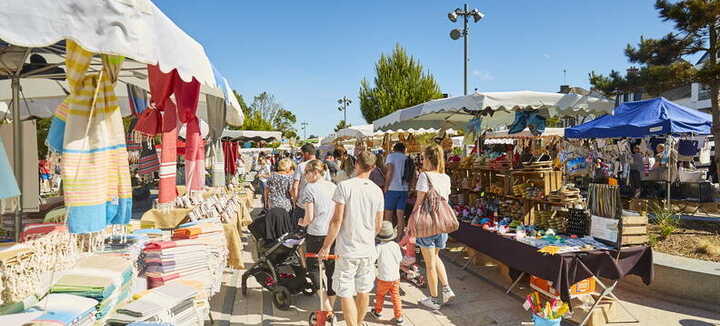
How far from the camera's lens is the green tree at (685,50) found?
9031 mm

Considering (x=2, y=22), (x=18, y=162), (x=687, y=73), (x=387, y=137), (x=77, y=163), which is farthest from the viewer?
(x=387, y=137)

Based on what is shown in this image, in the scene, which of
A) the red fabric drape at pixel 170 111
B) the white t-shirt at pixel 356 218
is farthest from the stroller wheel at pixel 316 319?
the red fabric drape at pixel 170 111

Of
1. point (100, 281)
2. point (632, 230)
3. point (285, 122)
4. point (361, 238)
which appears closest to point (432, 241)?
point (361, 238)

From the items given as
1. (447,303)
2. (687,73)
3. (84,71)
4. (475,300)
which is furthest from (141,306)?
(687,73)

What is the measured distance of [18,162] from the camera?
3.30 meters

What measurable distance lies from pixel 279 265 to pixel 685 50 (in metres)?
11.1

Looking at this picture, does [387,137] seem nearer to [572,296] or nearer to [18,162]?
[572,296]

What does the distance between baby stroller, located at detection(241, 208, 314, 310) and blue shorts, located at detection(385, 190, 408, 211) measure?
6.75 feet

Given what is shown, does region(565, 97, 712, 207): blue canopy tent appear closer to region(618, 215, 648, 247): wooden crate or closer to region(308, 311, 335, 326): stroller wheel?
region(618, 215, 648, 247): wooden crate

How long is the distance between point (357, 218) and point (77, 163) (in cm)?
202

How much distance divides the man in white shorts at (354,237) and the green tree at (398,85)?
72.5 feet

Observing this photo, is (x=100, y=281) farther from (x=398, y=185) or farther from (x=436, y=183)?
(x=398, y=185)

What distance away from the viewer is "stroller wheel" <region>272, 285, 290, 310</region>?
443 cm

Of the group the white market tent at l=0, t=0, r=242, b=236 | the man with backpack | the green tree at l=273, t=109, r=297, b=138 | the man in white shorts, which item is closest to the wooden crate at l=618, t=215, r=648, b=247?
the man in white shorts
